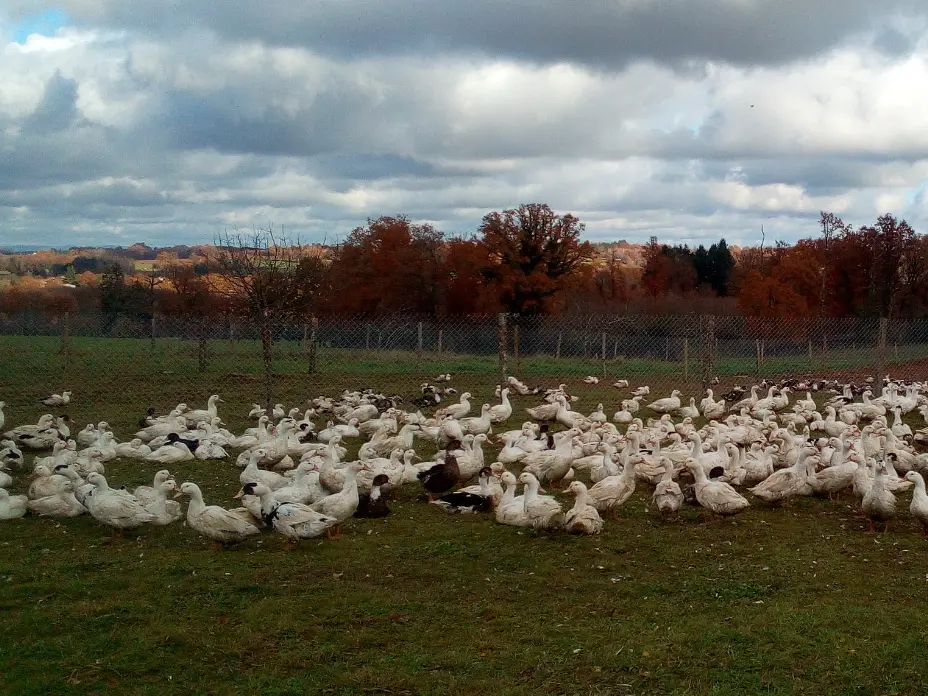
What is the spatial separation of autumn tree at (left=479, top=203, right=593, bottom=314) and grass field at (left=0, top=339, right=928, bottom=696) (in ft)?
86.9

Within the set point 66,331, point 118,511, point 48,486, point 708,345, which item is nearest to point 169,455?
point 48,486

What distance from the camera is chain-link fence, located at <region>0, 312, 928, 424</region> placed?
2070cm

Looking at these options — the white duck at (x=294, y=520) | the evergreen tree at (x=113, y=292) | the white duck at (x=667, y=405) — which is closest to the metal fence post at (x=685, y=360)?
the white duck at (x=667, y=405)

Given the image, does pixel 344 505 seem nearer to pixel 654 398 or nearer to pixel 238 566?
pixel 238 566

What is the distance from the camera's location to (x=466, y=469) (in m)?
10.9

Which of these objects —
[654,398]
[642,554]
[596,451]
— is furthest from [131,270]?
[642,554]

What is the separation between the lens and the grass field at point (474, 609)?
17.0 ft

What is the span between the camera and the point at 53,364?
2186 centimetres

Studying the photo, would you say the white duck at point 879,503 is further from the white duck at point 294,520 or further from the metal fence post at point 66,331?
the metal fence post at point 66,331

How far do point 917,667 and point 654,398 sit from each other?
50.7 ft

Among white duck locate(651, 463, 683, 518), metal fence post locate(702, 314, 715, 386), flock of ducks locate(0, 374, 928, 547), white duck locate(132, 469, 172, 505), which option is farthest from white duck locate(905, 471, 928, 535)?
metal fence post locate(702, 314, 715, 386)

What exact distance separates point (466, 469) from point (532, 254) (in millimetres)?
26552

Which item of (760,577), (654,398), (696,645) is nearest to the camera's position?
(696,645)

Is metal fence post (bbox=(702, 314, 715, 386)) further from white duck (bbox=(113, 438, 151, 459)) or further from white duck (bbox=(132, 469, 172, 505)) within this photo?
white duck (bbox=(132, 469, 172, 505))
